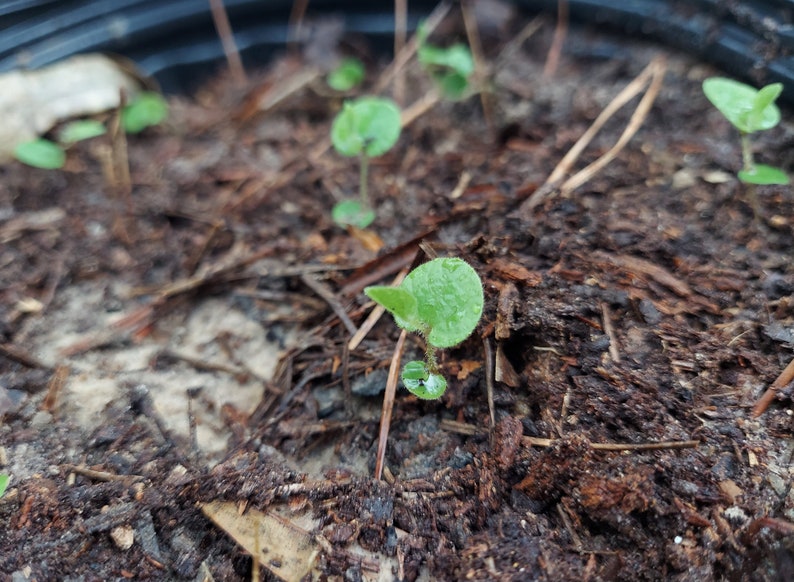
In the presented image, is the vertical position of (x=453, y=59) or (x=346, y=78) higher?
(x=453, y=59)

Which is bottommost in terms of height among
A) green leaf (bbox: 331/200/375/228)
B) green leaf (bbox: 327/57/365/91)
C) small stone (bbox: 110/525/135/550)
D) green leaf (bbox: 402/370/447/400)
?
small stone (bbox: 110/525/135/550)

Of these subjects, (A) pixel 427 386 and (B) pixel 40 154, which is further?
(B) pixel 40 154

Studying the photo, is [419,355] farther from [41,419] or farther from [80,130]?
[80,130]

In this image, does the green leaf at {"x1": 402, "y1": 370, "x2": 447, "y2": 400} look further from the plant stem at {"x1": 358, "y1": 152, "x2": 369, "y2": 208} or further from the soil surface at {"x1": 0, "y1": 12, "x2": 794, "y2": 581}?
the plant stem at {"x1": 358, "y1": 152, "x2": 369, "y2": 208}

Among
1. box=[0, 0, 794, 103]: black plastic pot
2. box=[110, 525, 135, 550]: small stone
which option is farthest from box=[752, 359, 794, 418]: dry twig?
box=[110, 525, 135, 550]: small stone

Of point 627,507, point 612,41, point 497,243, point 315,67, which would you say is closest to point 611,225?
point 497,243

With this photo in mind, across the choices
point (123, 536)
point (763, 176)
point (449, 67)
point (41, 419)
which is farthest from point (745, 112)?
point (41, 419)
